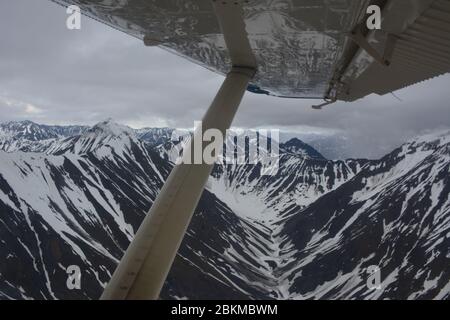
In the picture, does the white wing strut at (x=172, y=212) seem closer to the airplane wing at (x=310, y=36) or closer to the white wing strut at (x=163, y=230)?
the white wing strut at (x=163, y=230)

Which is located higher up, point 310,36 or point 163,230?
point 310,36

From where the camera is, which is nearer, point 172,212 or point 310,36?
point 172,212

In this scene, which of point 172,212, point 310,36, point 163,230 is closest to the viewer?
point 163,230

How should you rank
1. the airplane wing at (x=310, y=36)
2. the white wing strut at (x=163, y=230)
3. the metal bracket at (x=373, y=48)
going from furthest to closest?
1. the metal bracket at (x=373, y=48)
2. the airplane wing at (x=310, y=36)
3. the white wing strut at (x=163, y=230)

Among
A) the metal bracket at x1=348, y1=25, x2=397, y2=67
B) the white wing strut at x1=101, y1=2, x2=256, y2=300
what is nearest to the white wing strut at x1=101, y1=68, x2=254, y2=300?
the white wing strut at x1=101, y1=2, x2=256, y2=300

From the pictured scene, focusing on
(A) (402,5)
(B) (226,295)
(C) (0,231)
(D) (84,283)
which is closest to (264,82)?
(A) (402,5)

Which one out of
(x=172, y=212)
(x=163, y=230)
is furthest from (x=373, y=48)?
(x=163, y=230)

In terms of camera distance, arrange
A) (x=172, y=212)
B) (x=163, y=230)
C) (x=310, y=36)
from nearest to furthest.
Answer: (x=163, y=230), (x=172, y=212), (x=310, y=36)

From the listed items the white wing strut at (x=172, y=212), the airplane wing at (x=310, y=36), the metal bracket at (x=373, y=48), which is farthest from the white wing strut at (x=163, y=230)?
the metal bracket at (x=373, y=48)

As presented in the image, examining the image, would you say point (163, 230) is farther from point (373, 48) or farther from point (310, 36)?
point (373, 48)
